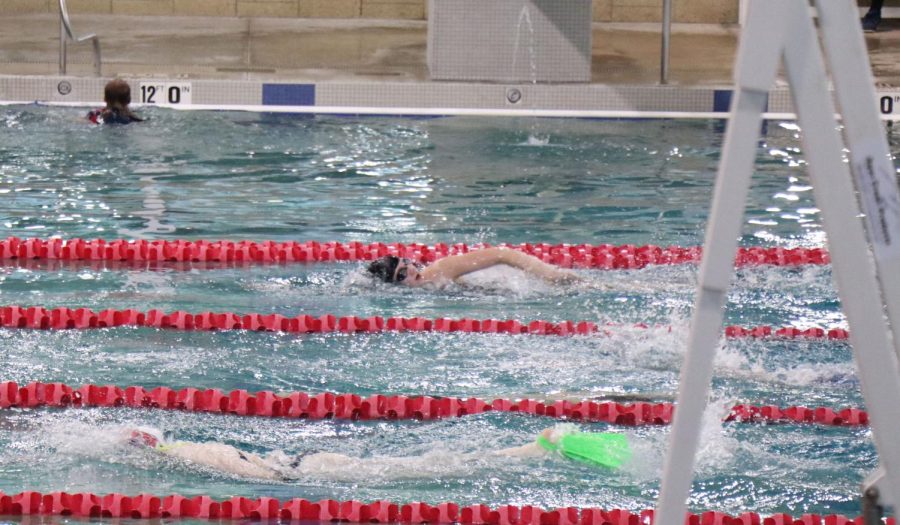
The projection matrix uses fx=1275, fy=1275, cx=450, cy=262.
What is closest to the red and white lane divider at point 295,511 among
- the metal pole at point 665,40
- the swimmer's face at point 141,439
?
the swimmer's face at point 141,439

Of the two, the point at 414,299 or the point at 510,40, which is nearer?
the point at 414,299

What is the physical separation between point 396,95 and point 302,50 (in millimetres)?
1864

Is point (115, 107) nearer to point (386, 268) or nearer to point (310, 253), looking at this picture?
point (310, 253)

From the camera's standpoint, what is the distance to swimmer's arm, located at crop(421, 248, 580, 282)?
6105mm

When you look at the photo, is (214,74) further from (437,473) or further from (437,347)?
(437,473)

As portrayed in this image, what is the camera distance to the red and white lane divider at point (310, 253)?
6.66 metres

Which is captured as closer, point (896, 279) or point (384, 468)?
point (896, 279)

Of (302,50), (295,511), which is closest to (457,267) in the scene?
(295,511)

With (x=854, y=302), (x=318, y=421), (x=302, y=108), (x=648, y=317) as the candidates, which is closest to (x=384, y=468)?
(x=318, y=421)

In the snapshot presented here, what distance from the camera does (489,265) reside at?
612 centimetres

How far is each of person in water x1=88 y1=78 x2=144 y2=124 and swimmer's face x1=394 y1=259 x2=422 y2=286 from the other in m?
4.04

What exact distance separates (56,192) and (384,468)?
15.2 ft

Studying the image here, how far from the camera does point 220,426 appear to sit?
177 inches

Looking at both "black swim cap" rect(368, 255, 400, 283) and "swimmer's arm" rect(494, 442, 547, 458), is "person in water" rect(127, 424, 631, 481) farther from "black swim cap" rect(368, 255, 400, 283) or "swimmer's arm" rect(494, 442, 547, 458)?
"black swim cap" rect(368, 255, 400, 283)
